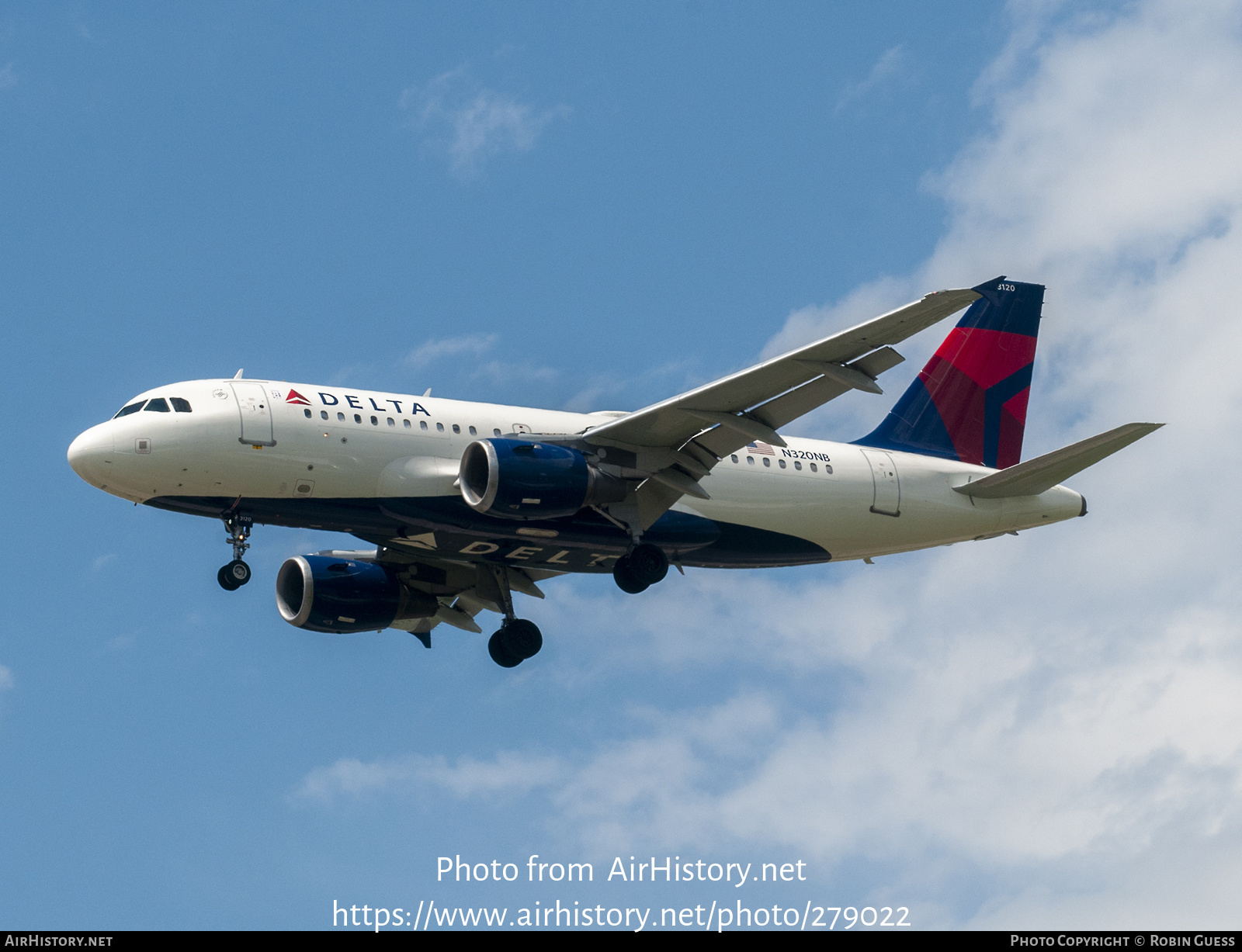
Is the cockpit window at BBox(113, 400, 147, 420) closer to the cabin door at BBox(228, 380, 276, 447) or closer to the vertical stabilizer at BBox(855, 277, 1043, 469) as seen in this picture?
the cabin door at BBox(228, 380, 276, 447)

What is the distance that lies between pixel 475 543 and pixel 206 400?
6.70 m

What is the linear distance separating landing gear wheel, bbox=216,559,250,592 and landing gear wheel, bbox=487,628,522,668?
8.28 metres

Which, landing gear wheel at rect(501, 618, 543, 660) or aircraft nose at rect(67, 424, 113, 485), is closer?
aircraft nose at rect(67, 424, 113, 485)

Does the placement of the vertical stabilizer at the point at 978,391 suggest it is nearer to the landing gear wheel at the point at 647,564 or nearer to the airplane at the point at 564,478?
the airplane at the point at 564,478

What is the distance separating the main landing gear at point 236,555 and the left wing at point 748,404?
Answer: 7.50 meters

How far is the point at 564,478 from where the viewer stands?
3372cm

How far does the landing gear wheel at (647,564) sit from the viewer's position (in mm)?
35844

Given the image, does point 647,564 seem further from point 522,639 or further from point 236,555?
point 236,555

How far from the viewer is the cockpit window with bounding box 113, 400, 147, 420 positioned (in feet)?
110

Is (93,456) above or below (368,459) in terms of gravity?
below

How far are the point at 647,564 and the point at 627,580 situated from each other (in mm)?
566

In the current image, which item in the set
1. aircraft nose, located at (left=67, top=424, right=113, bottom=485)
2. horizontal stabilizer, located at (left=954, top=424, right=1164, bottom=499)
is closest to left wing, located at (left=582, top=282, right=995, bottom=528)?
horizontal stabilizer, located at (left=954, top=424, right=1164, bottom=499)

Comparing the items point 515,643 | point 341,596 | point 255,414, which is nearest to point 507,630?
point 515,643
